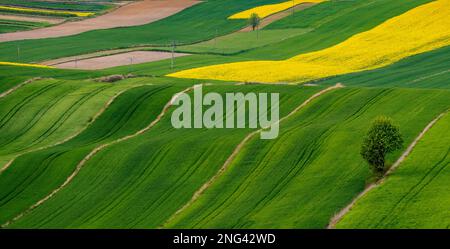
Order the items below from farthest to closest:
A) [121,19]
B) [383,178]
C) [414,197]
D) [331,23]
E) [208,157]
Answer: [121,19]
[331,23]
[208,157]
[383,178]
[414,197]

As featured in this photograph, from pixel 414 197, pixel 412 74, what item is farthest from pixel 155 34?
pixel 414 197

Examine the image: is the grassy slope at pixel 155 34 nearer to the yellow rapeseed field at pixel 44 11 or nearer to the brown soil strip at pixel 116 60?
the brown soil strip at pixel 116 60

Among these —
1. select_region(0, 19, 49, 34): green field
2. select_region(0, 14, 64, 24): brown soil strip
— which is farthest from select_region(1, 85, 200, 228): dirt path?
select_region(0, 14, 64, 24): brown soil strip

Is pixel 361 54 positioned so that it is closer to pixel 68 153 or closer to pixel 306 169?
pixel 68 153

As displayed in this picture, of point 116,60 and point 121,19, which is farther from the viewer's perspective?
point 121,19

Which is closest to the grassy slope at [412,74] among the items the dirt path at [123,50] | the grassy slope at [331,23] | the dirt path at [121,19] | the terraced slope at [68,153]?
the terraced slope at [68,153]

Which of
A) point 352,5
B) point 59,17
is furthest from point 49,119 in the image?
point 59,17
